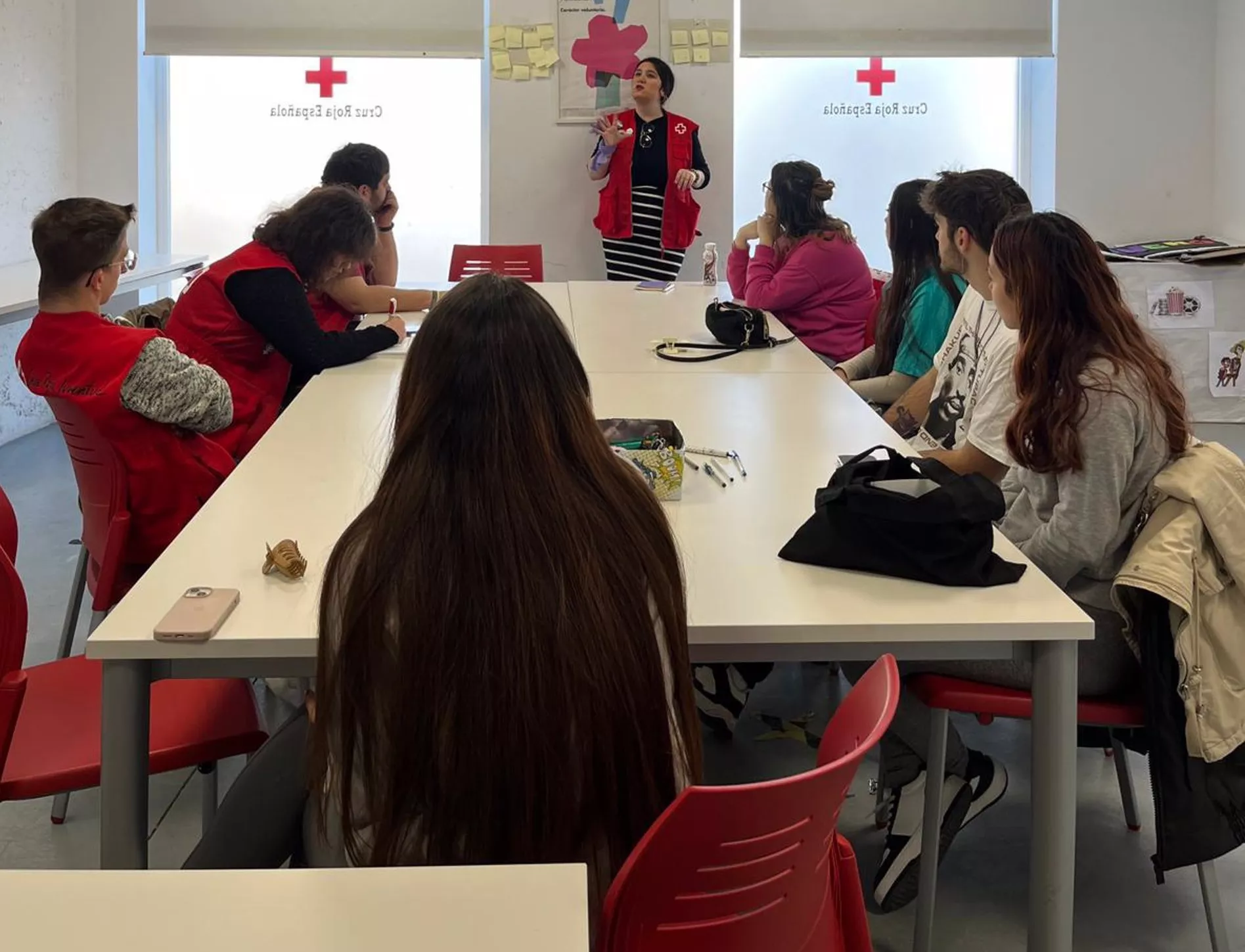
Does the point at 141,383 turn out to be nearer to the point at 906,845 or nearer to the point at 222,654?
the point at 222,654

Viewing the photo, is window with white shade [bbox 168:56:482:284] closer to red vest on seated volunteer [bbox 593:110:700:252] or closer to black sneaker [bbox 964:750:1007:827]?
red vest on seated volunteer [bbox 593:110:700:252]

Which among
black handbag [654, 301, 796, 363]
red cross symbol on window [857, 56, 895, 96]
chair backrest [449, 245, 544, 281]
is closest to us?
black handbag [654, 301, 796, 363]

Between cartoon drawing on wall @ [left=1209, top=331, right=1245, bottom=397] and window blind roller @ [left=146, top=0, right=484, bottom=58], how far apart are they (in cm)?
353

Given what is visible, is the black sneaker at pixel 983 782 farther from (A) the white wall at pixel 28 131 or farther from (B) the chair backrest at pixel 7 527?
(A) the white wall at pixel 28 131

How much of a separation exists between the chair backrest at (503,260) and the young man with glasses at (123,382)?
260 cm

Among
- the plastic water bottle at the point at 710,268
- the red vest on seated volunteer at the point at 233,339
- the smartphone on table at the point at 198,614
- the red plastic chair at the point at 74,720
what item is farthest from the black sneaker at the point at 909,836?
the plastic water bottle at the point at 710,268

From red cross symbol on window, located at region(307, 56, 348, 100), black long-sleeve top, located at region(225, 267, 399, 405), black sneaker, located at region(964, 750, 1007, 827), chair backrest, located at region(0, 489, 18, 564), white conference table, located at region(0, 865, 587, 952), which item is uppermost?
red cross symbol on window, located at region(307, 56, 348, 100)

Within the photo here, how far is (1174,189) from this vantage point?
241 inches

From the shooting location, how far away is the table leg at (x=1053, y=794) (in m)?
1.57

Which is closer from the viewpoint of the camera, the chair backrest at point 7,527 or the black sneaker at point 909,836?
the chair backrest at point 7,527

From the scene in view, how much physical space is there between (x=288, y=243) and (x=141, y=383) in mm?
751

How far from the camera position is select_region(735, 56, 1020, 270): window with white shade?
6430 mm

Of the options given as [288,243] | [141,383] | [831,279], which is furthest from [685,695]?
[831,279]

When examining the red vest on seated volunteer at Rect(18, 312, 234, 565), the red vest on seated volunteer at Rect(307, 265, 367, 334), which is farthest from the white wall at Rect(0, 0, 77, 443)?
the red vest on seated volunteer at Rect(18, 312, 234, 565)
